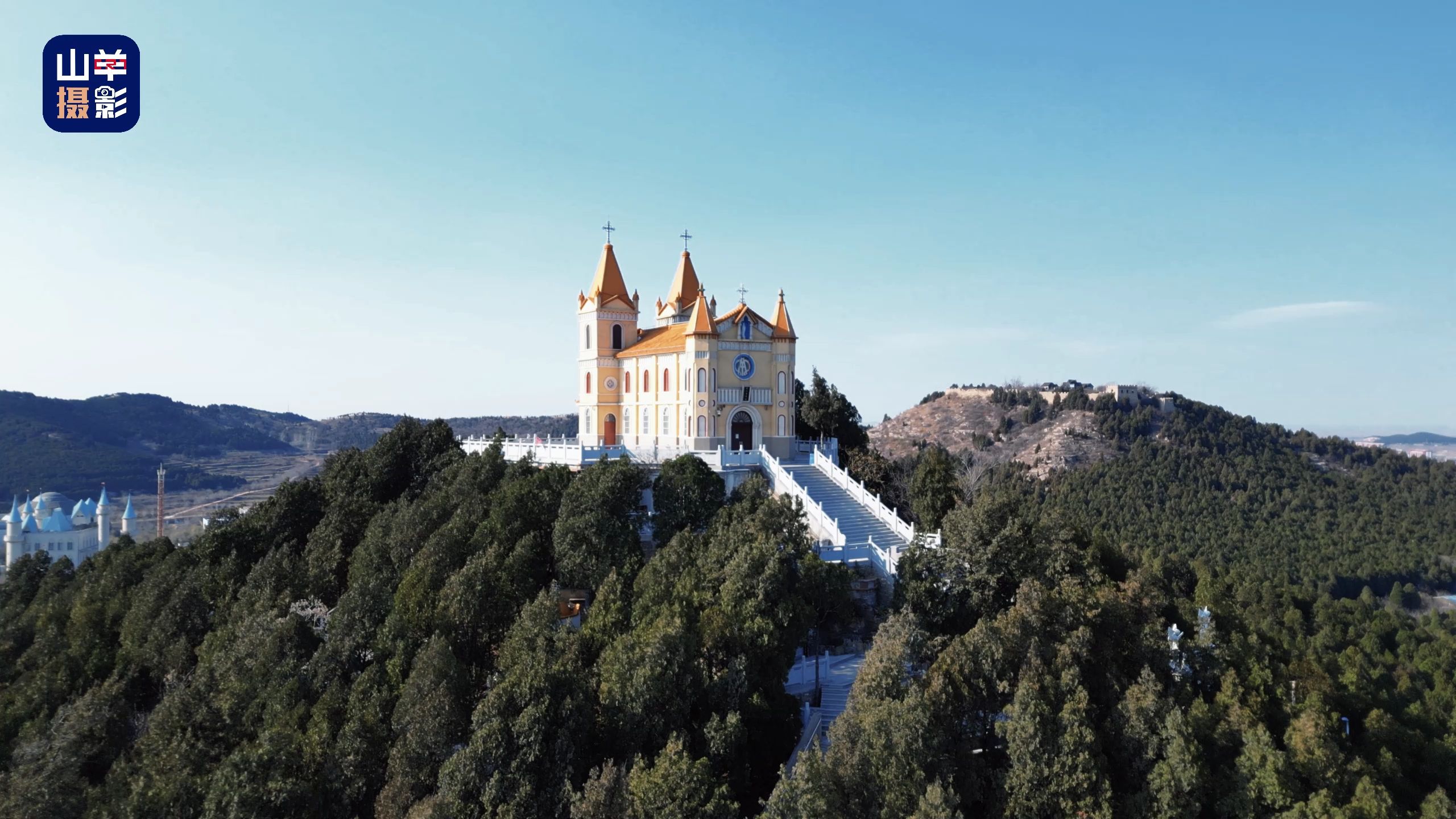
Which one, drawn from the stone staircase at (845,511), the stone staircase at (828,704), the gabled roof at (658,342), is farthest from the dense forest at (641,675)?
the gabled roof at (658,342)

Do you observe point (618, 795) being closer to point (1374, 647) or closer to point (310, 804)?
point (310, 804)

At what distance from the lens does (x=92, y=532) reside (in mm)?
70125

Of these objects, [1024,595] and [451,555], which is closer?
[1024,595]

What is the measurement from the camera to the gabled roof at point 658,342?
113 feet

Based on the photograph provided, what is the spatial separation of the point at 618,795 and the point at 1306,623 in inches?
1534

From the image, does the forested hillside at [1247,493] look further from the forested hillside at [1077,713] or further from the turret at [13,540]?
the turret at [13,540]

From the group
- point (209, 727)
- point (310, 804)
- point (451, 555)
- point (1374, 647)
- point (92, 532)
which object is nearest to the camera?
point (310, 804)

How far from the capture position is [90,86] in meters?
23.5

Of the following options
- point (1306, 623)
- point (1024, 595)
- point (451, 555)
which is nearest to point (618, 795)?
point (1024, 595)

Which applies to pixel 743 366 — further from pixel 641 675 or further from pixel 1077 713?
pixel 1077 713

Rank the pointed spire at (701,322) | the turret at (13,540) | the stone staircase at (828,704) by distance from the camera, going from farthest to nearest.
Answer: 1. the turret at (13,540)
2. the pointed spire at (701,322)
3. the stone staircase at (828,704)

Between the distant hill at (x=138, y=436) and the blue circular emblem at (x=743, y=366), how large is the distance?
66.5 meters

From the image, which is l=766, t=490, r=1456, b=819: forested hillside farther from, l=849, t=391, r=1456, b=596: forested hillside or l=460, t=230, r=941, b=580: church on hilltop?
l=849, t=391, r=1456, b=596: forested hillside

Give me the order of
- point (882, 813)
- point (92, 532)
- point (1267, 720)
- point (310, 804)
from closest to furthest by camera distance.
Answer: point (882, 813)
point (310, 804)
point (1267, 720)
point (92, 532)
